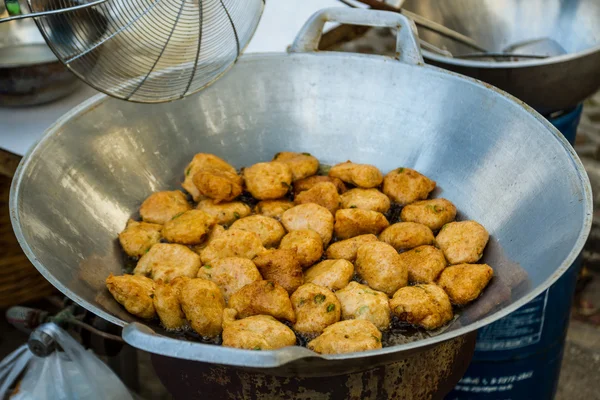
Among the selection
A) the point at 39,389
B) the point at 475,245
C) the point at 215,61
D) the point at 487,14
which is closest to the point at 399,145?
the point at 475,245

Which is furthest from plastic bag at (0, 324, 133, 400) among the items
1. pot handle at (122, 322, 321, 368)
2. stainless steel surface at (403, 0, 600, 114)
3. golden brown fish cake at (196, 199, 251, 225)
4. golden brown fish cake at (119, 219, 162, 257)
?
stainless steel surface at (403, 0, 600, 114)

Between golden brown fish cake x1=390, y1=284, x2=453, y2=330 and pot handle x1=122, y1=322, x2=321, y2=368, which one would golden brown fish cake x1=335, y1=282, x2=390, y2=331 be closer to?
golden brown fish cake x1=390, y1=284, x2=453, y2=330

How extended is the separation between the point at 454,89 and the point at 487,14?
0.94 m

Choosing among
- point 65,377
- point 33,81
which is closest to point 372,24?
point 33,81

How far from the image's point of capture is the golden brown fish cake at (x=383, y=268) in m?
1.39

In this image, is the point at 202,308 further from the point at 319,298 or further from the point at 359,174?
the point at 359,174

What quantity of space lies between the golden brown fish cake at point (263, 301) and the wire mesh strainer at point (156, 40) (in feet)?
1.62

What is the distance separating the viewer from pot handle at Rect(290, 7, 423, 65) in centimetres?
168

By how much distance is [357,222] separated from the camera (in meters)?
1.55

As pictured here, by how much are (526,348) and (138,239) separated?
1.24 m

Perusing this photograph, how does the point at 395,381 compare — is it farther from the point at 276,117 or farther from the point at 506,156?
the point at 276,117

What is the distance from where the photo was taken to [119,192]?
64.6 inches

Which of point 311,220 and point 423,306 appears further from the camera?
point 311,220

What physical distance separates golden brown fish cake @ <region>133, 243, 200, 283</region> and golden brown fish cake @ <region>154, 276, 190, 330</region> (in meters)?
0.11
